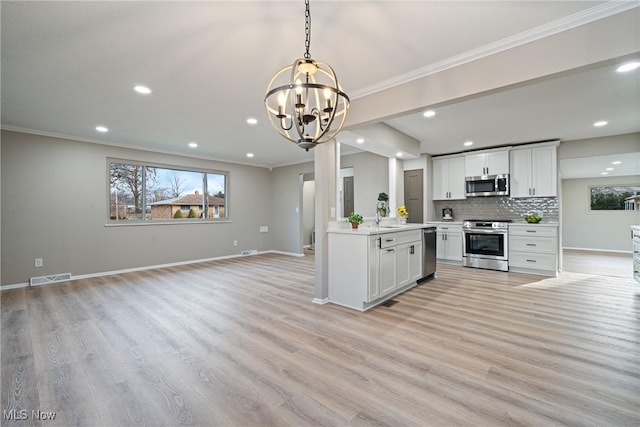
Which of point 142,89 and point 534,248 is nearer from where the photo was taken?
point 142,89

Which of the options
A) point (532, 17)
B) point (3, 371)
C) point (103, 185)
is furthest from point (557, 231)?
point (103, 185)

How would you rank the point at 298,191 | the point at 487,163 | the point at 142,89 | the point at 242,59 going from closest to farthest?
1. the point at 242,59
2. the point at 142,89
3. the point at 487,163
4. the point at 298,191

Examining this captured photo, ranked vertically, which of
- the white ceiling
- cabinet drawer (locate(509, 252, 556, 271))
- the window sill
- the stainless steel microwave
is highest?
the white ceiling

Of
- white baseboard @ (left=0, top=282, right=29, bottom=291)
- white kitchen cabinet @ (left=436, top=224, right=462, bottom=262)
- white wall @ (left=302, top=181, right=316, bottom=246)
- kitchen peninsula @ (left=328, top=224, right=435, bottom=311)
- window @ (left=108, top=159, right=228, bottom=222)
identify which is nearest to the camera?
kitchen peninsula @ (left=328, top=224, right=435, bottom=311)

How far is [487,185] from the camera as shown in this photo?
221 inches

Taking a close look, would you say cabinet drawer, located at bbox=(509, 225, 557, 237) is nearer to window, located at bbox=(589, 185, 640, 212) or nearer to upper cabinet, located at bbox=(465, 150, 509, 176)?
upper cabinet, located at bbox=(465, 150, 509, 176)

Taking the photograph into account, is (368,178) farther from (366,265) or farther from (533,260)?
(533,260)

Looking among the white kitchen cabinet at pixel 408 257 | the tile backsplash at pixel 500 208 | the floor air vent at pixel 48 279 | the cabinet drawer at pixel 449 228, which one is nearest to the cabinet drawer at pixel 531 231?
the tile backsplash at pixel 500 208

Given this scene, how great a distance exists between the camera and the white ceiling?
5.94 feet

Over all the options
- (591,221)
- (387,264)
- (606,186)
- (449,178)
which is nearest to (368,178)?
(449,178)

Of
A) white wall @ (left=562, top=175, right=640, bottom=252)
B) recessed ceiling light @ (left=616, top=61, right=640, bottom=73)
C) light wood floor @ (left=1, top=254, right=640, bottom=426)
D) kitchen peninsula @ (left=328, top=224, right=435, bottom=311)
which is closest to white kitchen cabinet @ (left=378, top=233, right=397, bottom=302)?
kitchen peninsula @ (left=328, top=224, right=435, bottom=311)

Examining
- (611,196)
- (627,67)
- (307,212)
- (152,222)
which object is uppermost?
(627,67)

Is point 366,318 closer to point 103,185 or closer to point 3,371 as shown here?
point 3,371

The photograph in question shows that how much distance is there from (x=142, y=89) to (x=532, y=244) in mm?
6452
